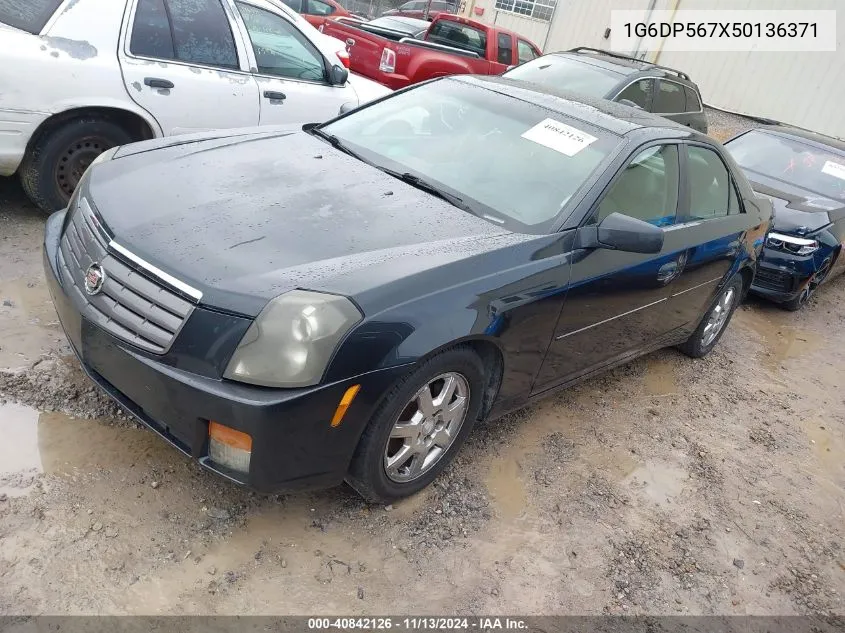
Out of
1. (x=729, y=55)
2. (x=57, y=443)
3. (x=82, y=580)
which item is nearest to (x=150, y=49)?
(x=57, y=443)

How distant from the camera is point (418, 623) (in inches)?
93.0

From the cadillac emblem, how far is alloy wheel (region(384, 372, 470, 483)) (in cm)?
120

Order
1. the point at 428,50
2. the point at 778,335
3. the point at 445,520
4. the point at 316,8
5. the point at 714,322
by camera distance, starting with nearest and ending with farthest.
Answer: the point at 445,520
the point at 714,322
the point at 778,335
the point at 428,50
the point at 316,8

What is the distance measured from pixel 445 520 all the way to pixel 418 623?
1.72 ft

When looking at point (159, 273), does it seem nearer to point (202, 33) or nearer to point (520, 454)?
point (520, 454)

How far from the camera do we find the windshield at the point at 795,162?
273 inches

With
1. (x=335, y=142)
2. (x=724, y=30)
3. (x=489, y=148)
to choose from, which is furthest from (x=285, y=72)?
(x=724, y=30)

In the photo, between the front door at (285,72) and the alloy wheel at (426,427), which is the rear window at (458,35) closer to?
the front door at (285,72)

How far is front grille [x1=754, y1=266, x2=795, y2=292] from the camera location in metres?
6.08

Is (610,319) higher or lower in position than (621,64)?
lower

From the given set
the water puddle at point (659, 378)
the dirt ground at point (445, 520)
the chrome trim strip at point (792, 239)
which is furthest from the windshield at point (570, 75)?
the dirt ground at point (445, 520)

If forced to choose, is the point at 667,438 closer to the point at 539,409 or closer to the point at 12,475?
the point at 539,409

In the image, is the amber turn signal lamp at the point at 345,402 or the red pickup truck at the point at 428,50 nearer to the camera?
the amber turn signal lamp at the point at 345,402

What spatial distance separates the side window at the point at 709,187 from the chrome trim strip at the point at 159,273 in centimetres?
280
